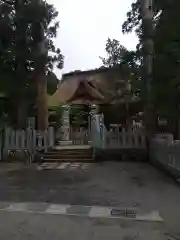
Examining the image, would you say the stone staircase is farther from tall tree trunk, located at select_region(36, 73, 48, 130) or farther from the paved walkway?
the paved walkway

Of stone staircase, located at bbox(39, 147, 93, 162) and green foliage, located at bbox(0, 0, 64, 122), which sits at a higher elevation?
green foliage, located at bbox(0, 0, 64, 122)

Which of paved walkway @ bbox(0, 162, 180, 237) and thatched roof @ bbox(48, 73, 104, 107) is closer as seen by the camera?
paved walkway @ bbox(0, 162, 180, 237)

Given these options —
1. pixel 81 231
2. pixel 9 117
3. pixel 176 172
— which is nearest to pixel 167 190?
pixel 176 172

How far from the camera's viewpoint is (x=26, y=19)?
667 inches

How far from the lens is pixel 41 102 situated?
19.3 metres

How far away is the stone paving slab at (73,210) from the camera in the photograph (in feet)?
21.7

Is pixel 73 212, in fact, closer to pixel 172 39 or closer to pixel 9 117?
pixel 172 39

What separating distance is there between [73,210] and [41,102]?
12.5 m

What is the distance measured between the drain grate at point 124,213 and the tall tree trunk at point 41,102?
12.1 meters

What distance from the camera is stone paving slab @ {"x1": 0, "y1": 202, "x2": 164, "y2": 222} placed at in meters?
6.63

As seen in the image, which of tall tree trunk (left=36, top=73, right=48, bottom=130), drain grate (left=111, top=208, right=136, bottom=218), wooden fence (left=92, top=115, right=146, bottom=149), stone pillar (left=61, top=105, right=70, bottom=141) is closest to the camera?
drain grate (left=111, top=208, right=136, bottom=218)

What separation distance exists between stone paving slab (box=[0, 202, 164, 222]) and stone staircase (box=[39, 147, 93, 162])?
29.6 feet

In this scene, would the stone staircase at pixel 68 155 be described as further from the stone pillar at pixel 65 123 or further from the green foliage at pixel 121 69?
the stone pillar at pixel 65 123

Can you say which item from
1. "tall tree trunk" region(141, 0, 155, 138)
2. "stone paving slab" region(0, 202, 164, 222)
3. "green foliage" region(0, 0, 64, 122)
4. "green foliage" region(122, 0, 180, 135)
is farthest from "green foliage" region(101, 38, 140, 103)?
"stone paving slab" region(0, 202, 164, 222)
